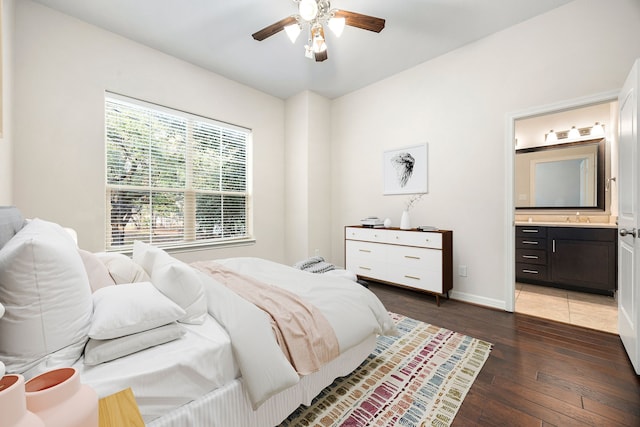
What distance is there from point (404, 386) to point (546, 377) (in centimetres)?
97

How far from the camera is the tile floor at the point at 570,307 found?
2594 millimetres

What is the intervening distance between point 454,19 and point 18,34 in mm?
4039

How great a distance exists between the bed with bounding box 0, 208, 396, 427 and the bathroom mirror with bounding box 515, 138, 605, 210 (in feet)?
13.3

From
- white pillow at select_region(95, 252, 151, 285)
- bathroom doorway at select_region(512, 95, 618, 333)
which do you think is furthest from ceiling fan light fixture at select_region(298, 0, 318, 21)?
bathroom doorway at select_region(512, 95, 618, 333)

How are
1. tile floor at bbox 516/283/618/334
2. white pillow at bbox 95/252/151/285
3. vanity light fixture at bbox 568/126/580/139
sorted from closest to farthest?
white pillow at bbox 95/252/151/285
tile floor at bbox 516/283/618/334
vanity light fixture at bbox 568/126/580/139

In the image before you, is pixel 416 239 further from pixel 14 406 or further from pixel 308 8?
pixel 14 406

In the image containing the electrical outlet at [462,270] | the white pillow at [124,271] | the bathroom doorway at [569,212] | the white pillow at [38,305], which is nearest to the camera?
the white pillow at [38,305]

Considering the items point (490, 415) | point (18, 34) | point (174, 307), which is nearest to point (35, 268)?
point (174, 307)

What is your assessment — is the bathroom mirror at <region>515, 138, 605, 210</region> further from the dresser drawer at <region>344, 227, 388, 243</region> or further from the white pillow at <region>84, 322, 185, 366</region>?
the white pillow at <region>84, 322, 185, 366</region>

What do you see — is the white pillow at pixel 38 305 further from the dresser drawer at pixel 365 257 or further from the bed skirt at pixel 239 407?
the dresser drawer at pixel 365 257

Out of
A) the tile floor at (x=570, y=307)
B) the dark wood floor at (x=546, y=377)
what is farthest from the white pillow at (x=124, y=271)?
the tile floor at (x=570, y=307)

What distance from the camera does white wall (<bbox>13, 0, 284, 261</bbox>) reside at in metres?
2.39

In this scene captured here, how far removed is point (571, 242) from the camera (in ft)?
11.4

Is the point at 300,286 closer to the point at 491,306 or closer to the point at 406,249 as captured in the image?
the point at 406,249
